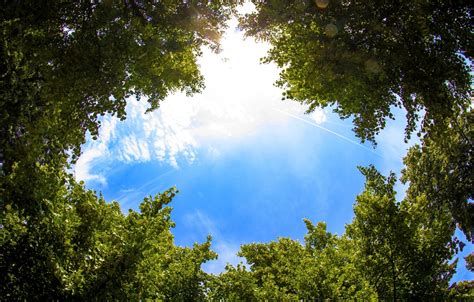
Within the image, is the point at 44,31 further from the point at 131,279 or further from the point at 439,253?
the point at 439,253

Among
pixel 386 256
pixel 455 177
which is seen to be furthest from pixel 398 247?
pixel 455 177

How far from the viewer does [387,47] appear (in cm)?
936

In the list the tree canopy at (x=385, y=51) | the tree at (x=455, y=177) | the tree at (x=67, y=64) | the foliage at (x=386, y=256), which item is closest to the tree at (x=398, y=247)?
the foliage at (x=386, y=256)

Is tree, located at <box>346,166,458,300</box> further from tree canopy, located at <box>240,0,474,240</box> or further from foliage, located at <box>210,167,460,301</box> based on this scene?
tree canopy, located at <box>240,0,474,240</box>

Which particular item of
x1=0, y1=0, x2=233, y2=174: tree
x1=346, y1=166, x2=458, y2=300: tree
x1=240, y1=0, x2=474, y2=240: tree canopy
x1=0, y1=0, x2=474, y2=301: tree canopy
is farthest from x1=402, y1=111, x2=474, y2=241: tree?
x1=0, y1=0, x2=233, y2=174: tree

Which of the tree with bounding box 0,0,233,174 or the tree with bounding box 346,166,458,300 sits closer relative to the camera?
the tree with bounding box 0,0,233,174

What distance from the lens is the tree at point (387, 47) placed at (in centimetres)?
888

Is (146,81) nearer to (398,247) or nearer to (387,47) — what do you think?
(387,47)

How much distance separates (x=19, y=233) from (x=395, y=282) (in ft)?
37.3

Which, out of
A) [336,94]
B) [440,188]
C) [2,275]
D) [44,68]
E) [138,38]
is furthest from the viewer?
[440,188]

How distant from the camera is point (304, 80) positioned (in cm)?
1066

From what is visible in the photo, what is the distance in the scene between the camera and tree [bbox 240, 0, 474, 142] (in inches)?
350

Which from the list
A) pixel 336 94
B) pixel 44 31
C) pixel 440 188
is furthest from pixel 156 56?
pixel 440 188

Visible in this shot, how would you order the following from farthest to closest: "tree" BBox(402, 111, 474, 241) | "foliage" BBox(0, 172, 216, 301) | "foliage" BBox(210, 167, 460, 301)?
1. "tree" BBox(402, 111, 474, 241)
2. "foliage" BBox(210, 167, 460, 301)
3. "foliage" BBox(0, 172, 216, 301)
